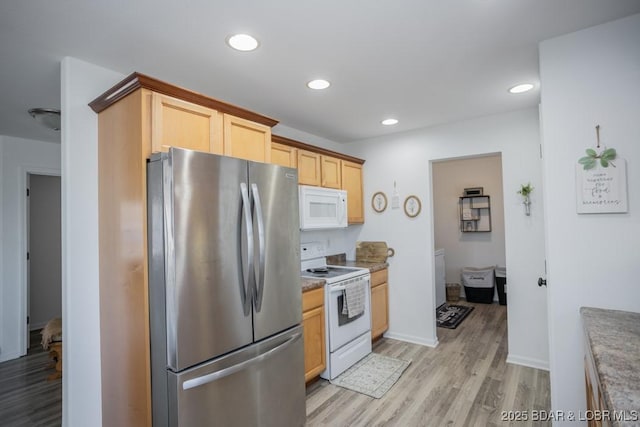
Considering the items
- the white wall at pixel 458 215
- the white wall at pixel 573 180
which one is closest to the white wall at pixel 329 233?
the white wall at pixel 458 215

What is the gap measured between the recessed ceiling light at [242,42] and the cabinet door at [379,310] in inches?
106

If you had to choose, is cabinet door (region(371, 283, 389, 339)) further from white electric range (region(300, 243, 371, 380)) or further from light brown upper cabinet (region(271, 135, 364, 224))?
light brown upper cabinet (region(271, 135, 364, 224))

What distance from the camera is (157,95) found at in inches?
Result: 66.3

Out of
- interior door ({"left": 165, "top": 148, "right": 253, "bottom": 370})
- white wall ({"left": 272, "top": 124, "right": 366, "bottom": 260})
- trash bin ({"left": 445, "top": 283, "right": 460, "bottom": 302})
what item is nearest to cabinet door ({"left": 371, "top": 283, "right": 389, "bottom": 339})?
white wall ({"left": 272, "top": 124, "right": 366, "bottom": 260})

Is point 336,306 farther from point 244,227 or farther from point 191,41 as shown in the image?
point 191,41

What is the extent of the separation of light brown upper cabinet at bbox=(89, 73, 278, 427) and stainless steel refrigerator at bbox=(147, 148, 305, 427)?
0.08m

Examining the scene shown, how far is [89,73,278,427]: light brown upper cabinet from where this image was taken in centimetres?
162

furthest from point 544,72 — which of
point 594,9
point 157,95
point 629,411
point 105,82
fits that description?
point 105,82

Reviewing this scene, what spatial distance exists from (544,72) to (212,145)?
199 cm

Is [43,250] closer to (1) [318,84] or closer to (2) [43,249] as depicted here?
(2) [43,249]

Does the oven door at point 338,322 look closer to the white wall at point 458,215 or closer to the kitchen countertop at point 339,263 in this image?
the kitchen countertop at point 339,263

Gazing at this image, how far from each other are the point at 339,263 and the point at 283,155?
1.65 metres

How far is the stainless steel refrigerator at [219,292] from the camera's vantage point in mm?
1522

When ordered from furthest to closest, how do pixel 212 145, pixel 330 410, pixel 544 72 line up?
pixel 330 410 → pixel 212 145 → pixel 544 72
